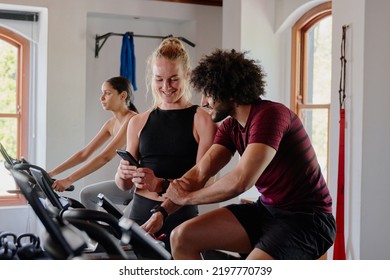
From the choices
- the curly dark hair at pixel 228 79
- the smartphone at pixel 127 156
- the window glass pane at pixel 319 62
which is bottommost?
the smartphone at pixel 127 156

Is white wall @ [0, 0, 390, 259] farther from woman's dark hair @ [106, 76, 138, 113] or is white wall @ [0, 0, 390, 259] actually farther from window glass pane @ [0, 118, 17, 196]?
woman's dark hair @ [106, 76, 138, 113]

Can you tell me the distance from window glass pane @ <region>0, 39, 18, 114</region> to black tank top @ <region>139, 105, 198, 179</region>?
0.93 m

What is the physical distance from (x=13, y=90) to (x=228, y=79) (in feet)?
4.25

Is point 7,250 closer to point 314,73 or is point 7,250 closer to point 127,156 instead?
point 127,156

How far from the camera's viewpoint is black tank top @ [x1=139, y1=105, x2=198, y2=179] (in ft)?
4.86

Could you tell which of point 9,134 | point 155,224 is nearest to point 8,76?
point 9,134

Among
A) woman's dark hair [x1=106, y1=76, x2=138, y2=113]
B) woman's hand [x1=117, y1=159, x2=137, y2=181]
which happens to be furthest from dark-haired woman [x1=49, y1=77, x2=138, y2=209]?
woman's hand [x1=117, y1=159, x2=137, y2=181]

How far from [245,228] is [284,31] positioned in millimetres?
1720

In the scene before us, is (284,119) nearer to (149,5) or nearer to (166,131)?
(166,131)

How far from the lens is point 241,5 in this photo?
2748 mm

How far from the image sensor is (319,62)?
2.65 metres

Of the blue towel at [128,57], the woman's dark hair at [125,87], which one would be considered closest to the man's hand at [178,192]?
the woman's dark hair at [125,87]

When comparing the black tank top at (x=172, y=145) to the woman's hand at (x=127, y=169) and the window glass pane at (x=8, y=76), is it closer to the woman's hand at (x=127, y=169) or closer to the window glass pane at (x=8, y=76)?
the woman's hand at (x=127, y=169)

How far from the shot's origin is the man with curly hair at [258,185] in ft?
3.88
